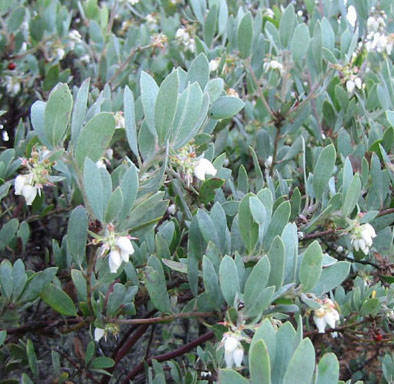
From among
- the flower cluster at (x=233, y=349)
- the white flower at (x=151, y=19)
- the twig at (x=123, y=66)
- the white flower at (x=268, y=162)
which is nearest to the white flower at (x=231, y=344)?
the flower cluster at (x=233, y=349)

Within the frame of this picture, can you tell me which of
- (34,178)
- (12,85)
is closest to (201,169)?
(34,178)

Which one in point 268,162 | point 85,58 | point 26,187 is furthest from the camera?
point 85,58

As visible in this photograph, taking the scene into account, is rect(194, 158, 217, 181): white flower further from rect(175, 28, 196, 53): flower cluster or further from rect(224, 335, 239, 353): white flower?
rect(175, 28, 196, 53): flower cluster

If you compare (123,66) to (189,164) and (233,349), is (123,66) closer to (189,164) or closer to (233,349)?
(189,164)

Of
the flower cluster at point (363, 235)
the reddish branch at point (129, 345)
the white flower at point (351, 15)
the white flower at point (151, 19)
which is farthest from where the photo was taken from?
the white flower at point (151, 19)

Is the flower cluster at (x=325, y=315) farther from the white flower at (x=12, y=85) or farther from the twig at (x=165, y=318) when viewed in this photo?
the white flower at (x=12, y=85)

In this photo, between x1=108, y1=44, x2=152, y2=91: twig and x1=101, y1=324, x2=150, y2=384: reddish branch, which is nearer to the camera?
x1=101, y1=324, x2=150, y2=384: reddish branch

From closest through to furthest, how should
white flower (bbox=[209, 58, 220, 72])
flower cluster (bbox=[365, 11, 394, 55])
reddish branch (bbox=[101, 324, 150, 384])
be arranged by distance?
reddish branch (bbox=[101, 324, 150, 384]), white flower (bbox=[209, 58, 220, 72]), flower cluster (bbox=[365, 11, 394, 55])

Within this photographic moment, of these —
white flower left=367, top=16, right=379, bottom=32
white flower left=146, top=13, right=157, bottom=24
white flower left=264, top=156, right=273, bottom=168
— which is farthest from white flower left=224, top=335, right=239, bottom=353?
white flower left=146, top=13, right=157, bottom=24

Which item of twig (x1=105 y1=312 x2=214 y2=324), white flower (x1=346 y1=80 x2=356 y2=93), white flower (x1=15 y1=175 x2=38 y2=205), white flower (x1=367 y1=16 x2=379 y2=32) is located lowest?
twig (x1=105 y1=312 x2=214 y2=324)
